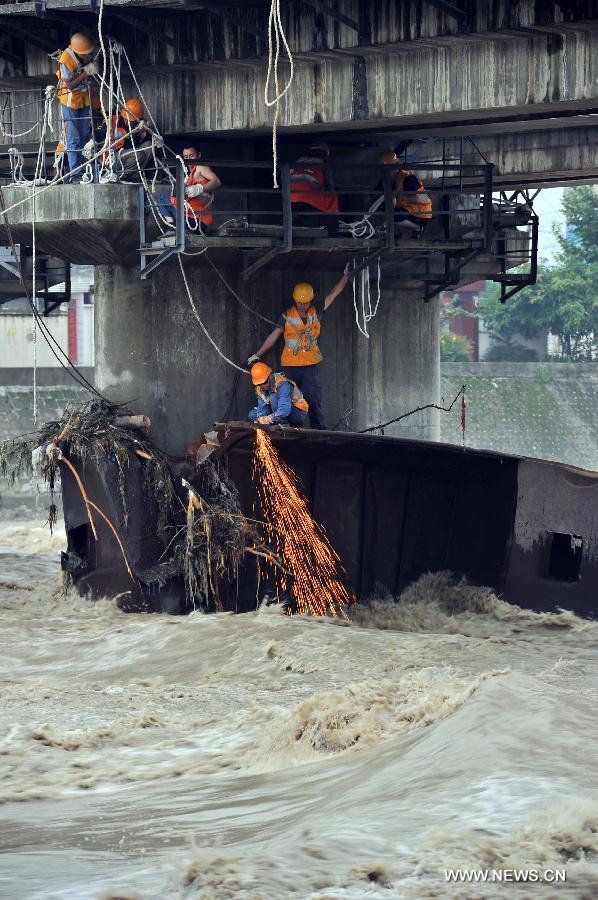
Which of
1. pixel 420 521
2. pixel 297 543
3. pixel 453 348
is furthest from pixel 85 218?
pixel 453 348

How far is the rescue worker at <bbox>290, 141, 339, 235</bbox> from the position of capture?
60.1 feet

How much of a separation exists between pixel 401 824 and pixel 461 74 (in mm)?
10809

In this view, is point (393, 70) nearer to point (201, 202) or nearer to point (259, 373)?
point (201, 202)

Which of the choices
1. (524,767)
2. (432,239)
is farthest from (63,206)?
(524,767)

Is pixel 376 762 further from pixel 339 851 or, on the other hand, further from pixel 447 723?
pixel 339 851

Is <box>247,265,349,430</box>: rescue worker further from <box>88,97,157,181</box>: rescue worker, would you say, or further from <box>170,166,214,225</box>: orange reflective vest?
<box>88,97,157,181</box>: rescue worker

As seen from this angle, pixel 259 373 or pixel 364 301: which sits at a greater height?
pixel 364 301

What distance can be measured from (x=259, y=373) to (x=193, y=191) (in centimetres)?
239

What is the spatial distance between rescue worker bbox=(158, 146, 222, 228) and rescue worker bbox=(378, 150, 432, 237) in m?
2.43

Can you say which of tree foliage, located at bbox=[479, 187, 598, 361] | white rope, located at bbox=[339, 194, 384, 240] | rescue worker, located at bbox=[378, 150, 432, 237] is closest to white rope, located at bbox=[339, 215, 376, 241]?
white rope, located at bbox=[339, 194, 384, 240]

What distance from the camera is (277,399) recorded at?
18578mm

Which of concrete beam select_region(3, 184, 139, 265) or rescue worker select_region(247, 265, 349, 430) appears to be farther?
rescue worker select_region(247, 265, 349, 430)

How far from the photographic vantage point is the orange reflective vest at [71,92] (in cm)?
1806

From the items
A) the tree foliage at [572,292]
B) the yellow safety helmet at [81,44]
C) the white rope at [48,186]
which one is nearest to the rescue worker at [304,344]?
the white rope at [48,186]
